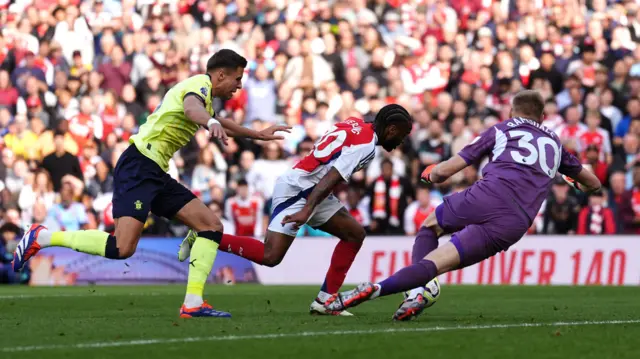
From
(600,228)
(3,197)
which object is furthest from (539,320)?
(3,197)

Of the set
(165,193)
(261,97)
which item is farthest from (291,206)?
(261,97)

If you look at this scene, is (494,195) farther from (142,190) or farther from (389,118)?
(142,190)

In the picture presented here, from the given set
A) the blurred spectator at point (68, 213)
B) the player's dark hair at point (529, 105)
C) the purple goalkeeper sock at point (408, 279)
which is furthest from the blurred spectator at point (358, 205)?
the purple goalkeeper sock at point (408, 279)

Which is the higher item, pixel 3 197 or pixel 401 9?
pixel 401 9

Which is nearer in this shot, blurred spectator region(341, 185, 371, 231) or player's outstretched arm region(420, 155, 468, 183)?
player's outstretched arm region(420, 155, 468, 183)

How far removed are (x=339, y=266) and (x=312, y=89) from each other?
10911 millimetres

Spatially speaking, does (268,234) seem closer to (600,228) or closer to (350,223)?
(350,223)

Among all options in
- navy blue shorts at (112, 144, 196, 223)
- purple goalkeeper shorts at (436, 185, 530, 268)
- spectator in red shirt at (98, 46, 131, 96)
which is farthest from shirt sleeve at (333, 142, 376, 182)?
spectator in red shirt at (98, 46, 131, 96)

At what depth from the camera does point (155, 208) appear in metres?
9.97

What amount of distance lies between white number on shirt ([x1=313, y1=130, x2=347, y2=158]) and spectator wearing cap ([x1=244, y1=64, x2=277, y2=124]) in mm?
11195

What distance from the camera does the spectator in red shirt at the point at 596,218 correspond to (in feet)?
59.8

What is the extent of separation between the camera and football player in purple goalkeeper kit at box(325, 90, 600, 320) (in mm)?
8930

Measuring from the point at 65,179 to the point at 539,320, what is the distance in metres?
12.5

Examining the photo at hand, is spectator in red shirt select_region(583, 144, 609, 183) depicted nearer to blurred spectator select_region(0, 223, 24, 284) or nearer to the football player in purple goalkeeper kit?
blurred spectator select_region(0, 223, 24, 284)
